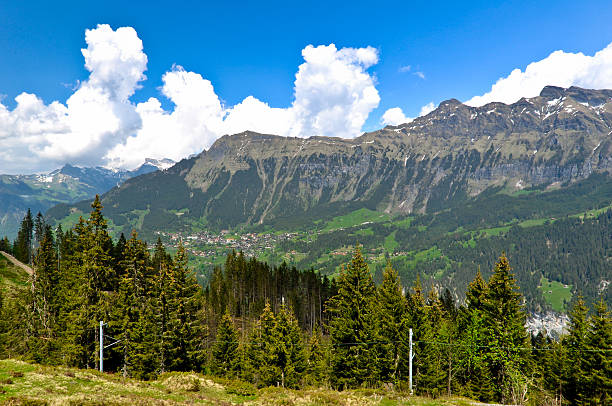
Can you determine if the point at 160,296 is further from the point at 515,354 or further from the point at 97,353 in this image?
the point at 515,354

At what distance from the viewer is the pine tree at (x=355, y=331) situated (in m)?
43.3

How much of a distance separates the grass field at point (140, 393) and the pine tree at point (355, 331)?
421 inches

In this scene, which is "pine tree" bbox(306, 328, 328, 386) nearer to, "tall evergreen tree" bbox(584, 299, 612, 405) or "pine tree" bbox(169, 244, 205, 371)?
"pine tree" bbox(169, 244, 205, 371)

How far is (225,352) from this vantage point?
58.1 meters

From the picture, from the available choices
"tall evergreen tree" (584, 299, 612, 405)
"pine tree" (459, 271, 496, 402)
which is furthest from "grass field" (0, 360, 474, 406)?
"tall evergreen tree" (584, 299, 612, 405)

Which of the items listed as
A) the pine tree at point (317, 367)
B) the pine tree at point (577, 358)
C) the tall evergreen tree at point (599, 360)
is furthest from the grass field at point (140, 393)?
the pine tree at point (317, 367)

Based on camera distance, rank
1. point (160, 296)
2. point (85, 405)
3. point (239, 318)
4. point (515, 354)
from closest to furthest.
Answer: point (85, 405) → point (515, 354) → point (160, 296) → point (239, 318)

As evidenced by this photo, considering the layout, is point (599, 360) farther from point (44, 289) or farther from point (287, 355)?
point (44, 289)

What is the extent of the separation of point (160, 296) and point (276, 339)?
59.0 feet

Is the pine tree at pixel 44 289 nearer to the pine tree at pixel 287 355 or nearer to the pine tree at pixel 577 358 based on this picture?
the pine tree at pixel 287 355

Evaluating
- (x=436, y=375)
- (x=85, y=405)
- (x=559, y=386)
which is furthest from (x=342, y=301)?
(x=559, y=386)

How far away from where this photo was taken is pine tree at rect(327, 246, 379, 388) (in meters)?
43.3

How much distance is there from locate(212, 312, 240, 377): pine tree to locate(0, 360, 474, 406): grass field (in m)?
22.0

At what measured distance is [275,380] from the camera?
49656 millimetres
